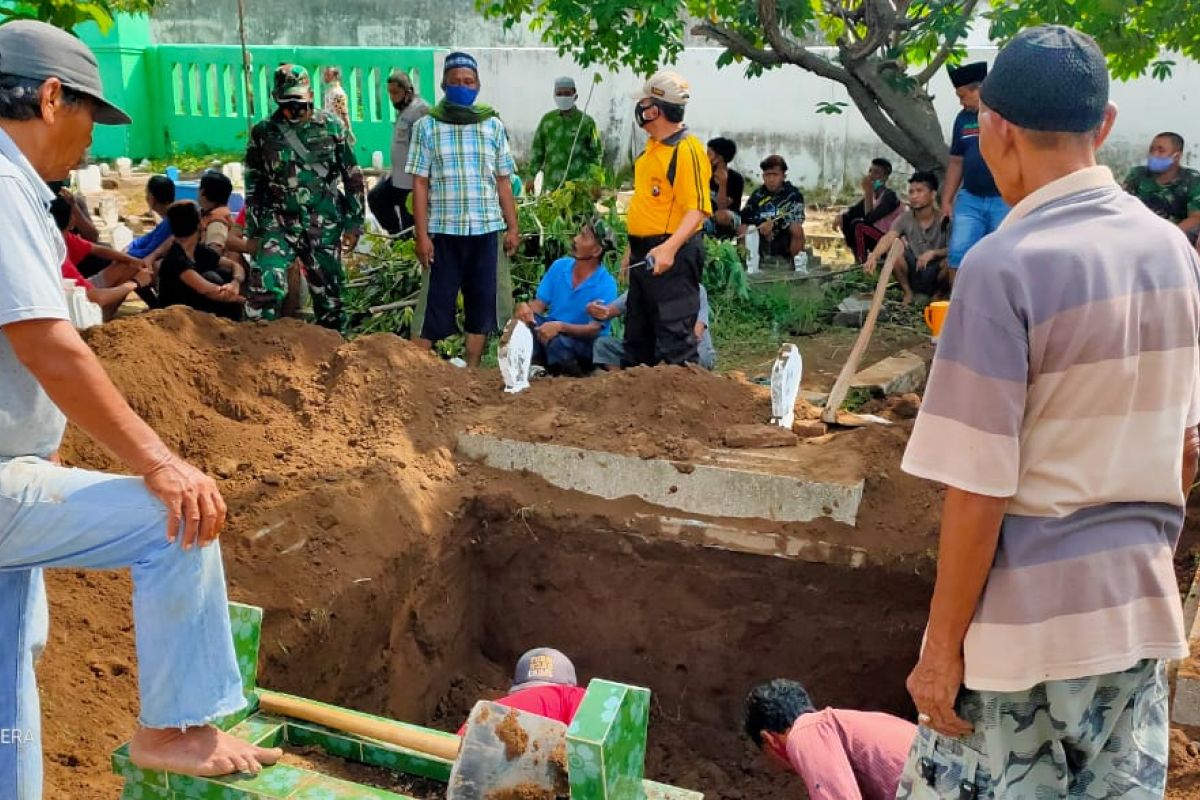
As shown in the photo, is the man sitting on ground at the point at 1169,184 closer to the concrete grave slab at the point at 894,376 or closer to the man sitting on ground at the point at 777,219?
the concrete grave slab at the point at 894,376

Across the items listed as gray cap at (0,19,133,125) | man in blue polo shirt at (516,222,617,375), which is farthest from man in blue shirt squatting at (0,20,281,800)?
man in blue polo shirt at (516,222,617,375)

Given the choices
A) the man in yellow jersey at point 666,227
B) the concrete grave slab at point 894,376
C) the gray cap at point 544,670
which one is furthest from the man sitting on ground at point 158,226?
the gray cap at point 544,670

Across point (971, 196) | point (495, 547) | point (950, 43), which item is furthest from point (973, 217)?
point (495, 547)

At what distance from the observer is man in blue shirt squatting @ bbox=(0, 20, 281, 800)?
7.10 feet

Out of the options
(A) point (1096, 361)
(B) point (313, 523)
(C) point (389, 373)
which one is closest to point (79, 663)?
(B) point (313, 523)

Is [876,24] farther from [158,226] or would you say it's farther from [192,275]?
[158,226]

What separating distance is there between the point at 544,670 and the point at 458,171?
12.0 feet

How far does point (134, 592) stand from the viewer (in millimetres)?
2334

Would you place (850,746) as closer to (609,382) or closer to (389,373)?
(609,382)

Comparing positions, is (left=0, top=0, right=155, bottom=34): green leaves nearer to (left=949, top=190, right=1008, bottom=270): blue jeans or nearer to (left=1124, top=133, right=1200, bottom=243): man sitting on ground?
(left=949, top=190, right=1008, bottom=270): blue jeans

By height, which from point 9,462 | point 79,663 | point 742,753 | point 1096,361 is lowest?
point 742,753

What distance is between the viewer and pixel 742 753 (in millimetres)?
4938

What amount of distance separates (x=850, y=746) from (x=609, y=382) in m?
2.35

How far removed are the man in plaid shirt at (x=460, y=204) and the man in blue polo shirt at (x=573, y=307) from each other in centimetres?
37
